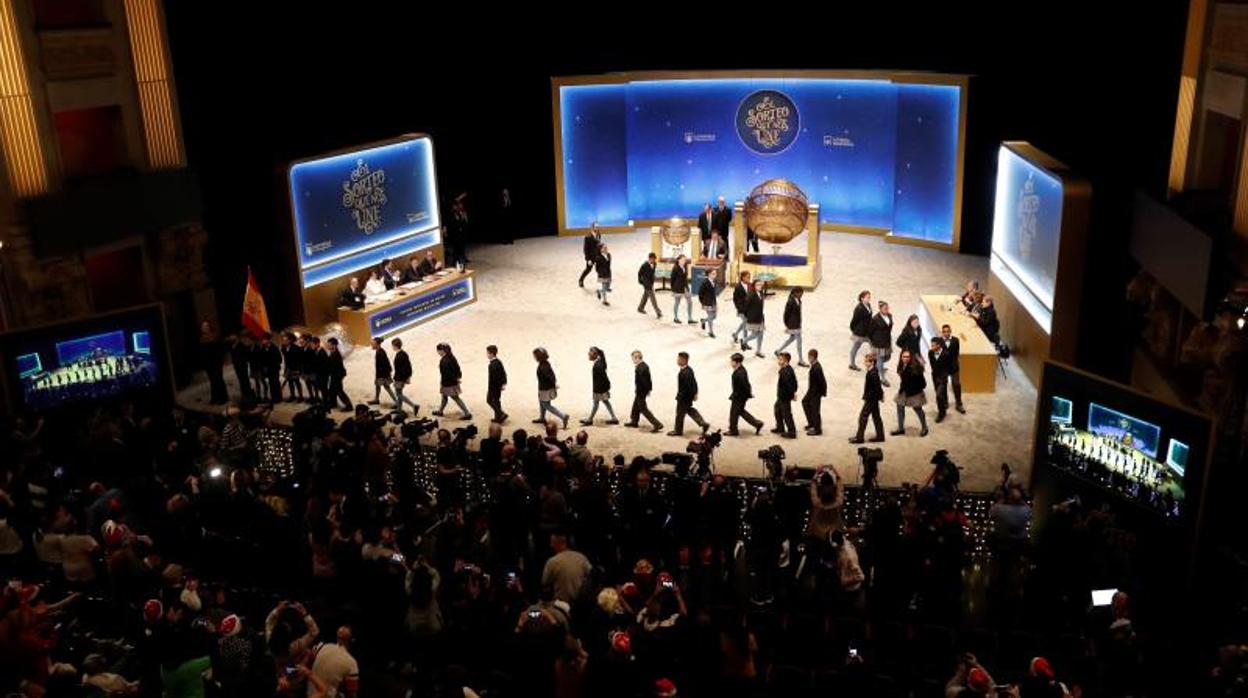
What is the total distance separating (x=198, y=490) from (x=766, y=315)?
40.0 ft

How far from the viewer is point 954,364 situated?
1697cm

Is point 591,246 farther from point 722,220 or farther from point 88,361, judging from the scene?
point 88,361

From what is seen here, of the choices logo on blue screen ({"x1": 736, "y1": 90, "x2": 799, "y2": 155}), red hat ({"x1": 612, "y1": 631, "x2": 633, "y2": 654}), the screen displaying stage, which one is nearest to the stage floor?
the screen displaying stage

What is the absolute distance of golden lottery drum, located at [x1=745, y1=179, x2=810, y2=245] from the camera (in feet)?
75.9

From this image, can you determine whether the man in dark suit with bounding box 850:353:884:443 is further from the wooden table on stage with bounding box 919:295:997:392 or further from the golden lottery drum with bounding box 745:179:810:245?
the golden lottery drum with bounding box 745:179:810:245

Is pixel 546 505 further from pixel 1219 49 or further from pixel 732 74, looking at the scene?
pixel 732 74

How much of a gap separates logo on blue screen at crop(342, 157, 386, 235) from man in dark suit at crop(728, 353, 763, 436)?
9497 mm

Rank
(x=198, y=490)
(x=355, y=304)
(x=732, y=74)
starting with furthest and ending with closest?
(x=732, y=74) → (x=355, y=304) → (x=198, y=490)

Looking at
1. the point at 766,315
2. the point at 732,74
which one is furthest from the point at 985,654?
the point at 732,74

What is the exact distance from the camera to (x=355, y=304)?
2152 centimetres

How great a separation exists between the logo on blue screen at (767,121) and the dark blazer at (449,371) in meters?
13.9

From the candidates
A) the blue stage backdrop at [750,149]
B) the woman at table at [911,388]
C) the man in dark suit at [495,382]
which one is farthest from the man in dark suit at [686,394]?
the blue stage backdrop at [750,149]

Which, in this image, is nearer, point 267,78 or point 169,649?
point 169,649

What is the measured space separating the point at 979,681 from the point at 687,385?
26.6 feet
